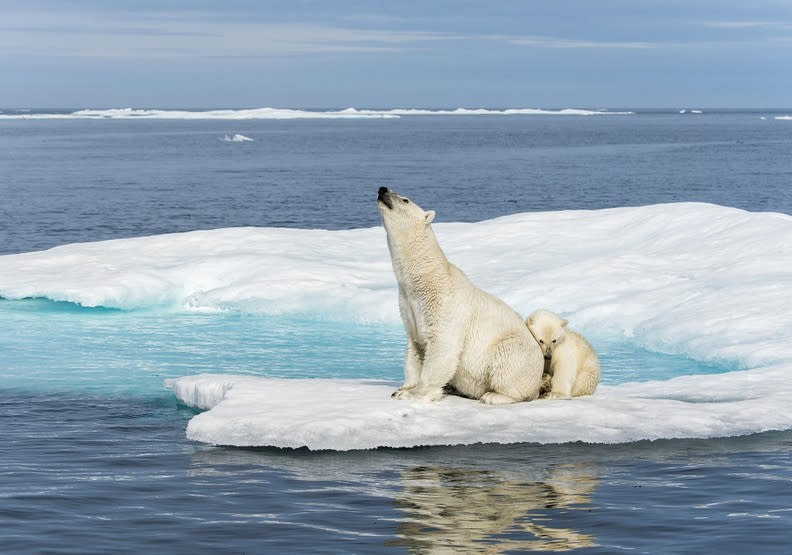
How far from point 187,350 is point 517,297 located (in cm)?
453

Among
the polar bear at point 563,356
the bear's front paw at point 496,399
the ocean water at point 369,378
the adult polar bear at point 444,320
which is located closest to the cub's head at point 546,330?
the polar bear at point 563,356

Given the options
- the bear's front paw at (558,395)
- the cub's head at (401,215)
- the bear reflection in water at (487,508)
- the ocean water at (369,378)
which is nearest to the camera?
the bear reflection in water at (487,508)

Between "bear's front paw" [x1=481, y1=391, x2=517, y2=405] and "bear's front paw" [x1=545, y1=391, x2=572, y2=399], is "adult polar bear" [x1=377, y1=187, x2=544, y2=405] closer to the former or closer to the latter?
"bear's front paw" [x1=481, y1=391, x2=517, y2=405]

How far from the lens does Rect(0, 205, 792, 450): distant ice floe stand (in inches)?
349

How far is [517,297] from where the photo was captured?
15273 mm

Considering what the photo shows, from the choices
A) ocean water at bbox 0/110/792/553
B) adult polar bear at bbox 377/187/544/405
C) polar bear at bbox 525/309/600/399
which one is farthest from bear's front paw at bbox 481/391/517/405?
polar bear at bbox 525/309/600/399

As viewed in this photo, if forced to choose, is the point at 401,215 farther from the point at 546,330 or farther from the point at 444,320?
the point at 546,330

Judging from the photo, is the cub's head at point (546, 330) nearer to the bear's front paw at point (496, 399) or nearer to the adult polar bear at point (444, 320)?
the adult polar bear at point (444, 320)

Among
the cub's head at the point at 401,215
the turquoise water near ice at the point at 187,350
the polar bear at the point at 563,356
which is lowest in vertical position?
the turquoise water near ice at the point at 187,350

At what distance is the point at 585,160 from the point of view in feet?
231

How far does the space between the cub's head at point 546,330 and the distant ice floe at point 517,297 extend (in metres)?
0.53

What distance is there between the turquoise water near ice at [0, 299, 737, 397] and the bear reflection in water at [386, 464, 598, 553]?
415cm

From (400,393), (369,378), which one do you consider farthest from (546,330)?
(369,378)

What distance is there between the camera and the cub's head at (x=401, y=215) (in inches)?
346
